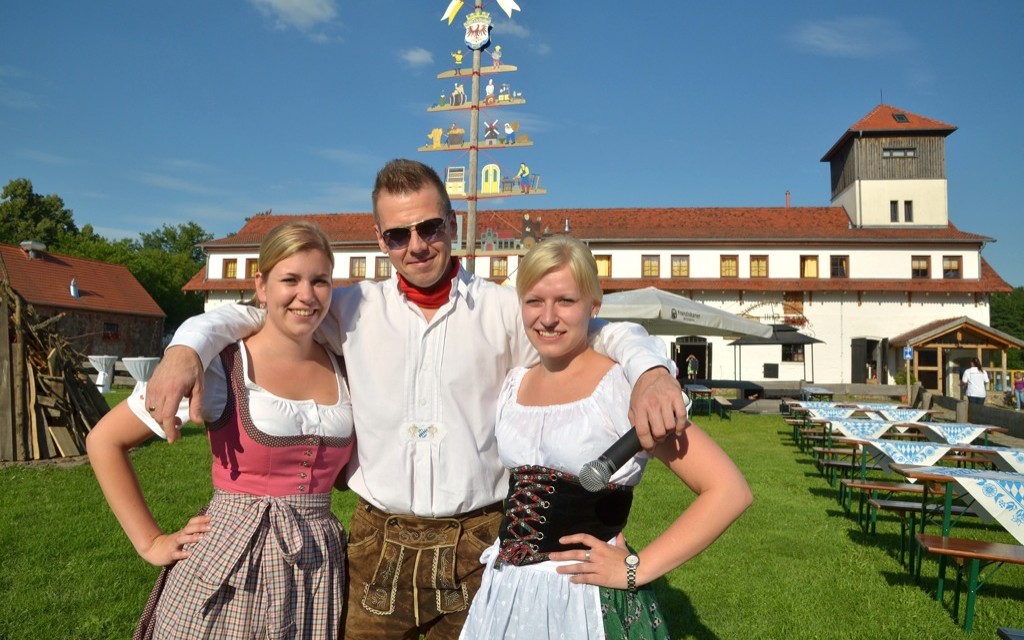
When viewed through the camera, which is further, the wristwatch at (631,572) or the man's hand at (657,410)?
the wristwatch at (631,572)

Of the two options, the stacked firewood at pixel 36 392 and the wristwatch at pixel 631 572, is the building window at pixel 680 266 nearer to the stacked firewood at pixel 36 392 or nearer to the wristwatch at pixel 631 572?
the stacked firewood at pixel 36 392

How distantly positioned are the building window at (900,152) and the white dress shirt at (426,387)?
3867 cm

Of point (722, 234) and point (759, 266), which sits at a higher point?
point (722, 234)

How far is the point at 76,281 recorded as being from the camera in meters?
35.5

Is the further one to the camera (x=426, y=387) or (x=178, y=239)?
(x=178, y=239)

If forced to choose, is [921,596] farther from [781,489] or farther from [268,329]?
[268,329]

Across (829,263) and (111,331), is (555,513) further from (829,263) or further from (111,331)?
(111,331)

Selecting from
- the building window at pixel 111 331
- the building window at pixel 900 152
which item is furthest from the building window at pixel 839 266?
the building window at pixel 111 331

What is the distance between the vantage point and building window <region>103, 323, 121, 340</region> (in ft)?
118

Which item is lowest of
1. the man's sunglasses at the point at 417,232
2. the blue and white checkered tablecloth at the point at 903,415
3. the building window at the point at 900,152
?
the blue and white checkered tablecloth at the point at 903,415

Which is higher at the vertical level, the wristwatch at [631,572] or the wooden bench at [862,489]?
the wristwatch at [631,572]

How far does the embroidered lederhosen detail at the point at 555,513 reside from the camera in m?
1.89

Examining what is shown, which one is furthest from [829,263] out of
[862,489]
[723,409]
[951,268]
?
[862,489]

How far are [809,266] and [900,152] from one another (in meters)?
8.00
